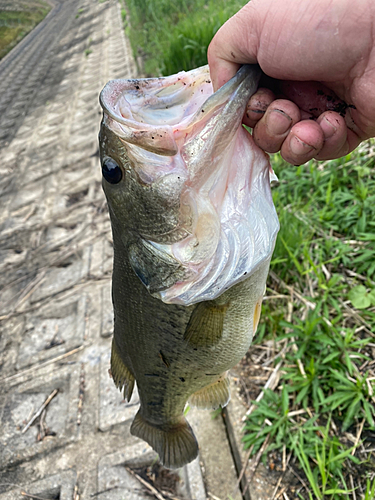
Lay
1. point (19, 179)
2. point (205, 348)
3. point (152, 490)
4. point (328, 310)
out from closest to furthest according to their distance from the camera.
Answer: point (205, 348), point (152, 490), point (328, 310), point (19, 179)

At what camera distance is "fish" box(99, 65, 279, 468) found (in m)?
1.15

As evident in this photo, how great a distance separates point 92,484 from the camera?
2139 millimetres

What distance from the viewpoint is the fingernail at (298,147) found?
3.97 ft

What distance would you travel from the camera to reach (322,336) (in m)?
2.24

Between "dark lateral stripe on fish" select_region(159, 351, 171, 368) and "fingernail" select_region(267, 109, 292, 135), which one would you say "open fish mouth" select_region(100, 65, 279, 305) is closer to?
"fingernail" select_region(267, 109, 292, 135)

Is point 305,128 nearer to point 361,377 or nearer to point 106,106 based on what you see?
point 106,106

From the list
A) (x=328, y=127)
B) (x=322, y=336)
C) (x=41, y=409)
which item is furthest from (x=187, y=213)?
(x=41, y=409)

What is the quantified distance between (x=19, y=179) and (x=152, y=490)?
406 cm

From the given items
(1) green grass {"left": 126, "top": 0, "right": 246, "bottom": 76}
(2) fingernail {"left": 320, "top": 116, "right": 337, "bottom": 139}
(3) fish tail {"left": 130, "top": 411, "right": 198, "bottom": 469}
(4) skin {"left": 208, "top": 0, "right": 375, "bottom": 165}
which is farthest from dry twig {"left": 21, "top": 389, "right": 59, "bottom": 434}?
(1) green grass {"left": 126, "top": 0, "right": 246, "bottom": 76}

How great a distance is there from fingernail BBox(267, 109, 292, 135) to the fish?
90 mm

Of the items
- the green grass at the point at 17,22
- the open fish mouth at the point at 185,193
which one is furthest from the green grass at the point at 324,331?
the green grass at the point at 17,22

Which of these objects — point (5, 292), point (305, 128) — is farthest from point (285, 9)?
point (5, 292)

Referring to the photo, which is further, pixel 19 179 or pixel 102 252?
pixel 19 179

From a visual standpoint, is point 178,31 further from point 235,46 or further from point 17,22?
point 235,46
